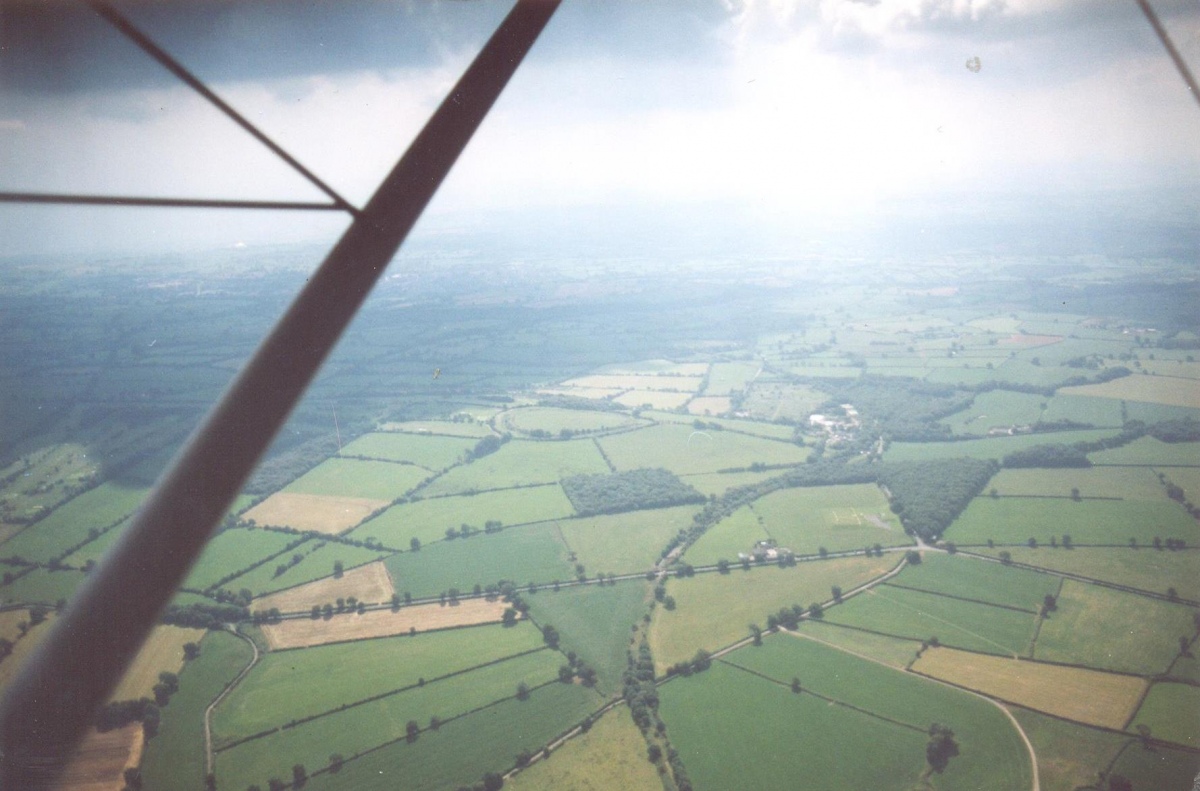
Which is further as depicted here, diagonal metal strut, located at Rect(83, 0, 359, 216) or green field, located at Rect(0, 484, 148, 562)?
green field, located at Rect(0, 484, 148, 562)

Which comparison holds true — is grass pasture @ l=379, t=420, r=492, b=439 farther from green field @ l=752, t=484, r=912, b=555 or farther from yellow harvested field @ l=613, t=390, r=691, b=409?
green field @ l=752, t=484, r=912, b=555

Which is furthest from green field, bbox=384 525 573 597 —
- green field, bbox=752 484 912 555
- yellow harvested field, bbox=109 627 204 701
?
green field, bbox=752 484 912 555

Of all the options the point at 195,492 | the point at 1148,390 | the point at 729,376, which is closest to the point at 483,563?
the point at 195,492

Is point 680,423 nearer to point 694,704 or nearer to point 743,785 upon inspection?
point 694,704

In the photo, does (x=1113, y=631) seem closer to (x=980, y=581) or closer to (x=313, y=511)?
(x=980, y=581)

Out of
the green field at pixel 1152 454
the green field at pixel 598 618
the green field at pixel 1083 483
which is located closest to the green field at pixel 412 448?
the green field at pixel 598 618
